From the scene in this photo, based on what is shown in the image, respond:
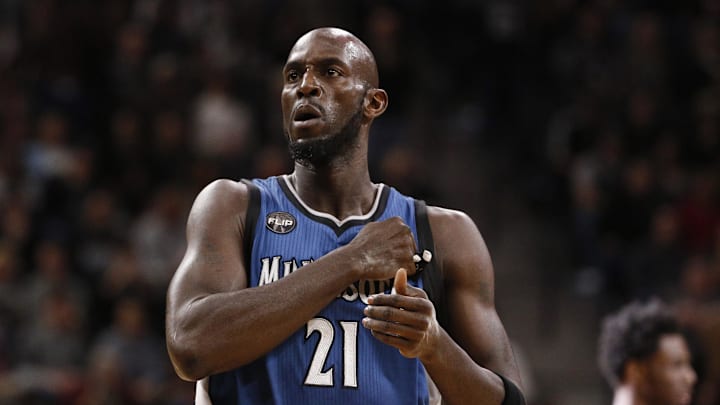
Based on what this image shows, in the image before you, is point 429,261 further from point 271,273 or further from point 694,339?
point 694,339

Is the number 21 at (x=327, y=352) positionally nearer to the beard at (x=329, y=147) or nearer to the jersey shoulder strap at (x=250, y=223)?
the jersey shoulder strap at (x=250, y=223)

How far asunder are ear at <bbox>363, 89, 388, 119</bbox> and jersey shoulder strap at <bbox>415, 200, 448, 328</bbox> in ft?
1.50

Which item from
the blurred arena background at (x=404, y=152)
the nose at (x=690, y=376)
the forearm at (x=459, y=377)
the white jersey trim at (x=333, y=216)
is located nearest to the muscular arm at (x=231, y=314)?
the forearm at (x=459, y=377)

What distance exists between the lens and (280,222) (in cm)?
423

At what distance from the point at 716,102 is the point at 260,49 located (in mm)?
5110

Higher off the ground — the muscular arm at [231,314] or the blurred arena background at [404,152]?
the blurred arena background at [404,152]

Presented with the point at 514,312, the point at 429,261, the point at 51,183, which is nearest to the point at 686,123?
the point at 514,312

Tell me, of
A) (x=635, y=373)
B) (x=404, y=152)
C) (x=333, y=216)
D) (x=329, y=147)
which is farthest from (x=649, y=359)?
(x=404, y=152)

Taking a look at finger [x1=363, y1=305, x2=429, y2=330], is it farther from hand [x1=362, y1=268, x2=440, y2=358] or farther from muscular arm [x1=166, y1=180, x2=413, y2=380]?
muscular arm [x1=166, y1=180, x2=413, y2=380]

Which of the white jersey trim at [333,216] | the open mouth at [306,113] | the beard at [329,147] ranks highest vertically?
the open mouth at [306,113]

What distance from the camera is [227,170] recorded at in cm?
1140

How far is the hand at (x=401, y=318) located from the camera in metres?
3.50

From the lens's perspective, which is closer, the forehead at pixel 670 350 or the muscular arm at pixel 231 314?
the muscular arm at pixel 231 314

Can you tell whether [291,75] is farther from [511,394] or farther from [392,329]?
[511,394]
